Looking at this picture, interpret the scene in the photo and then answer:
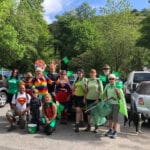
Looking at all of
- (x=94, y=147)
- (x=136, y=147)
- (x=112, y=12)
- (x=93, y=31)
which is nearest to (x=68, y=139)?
(x=94, y=147)

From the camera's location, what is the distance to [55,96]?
39.1 ft

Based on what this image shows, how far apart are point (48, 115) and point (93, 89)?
1398 millimetres

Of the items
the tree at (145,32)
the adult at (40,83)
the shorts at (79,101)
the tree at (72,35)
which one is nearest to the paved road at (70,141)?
the shorts at (79,101)

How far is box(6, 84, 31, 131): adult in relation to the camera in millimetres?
11156

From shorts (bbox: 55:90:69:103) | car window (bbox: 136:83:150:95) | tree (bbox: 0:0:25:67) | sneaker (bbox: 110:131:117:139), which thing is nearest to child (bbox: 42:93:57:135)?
shorts (bbox: 55:90:69:103)

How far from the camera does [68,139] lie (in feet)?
32.7

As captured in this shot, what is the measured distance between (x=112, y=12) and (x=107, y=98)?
139 feet

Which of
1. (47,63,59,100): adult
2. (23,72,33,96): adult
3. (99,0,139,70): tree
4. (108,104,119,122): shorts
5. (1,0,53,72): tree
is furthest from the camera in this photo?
(99,0,139,70): tree

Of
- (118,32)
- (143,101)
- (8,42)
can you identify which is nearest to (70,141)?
(143,101)

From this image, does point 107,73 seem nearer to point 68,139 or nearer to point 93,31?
point 68,139

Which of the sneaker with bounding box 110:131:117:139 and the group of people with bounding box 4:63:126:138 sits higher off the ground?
the group of people with bounding box 4:63:126:138

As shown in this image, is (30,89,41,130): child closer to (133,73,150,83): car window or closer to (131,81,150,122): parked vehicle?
(131,81,150,122): parked vehicle

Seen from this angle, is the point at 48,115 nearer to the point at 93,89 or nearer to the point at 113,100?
the point at 93,89

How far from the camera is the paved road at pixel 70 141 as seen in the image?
9133 millimetres
